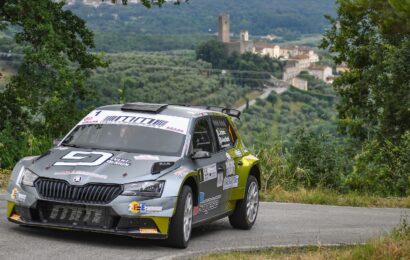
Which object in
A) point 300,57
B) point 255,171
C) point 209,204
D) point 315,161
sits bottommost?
point 300,57

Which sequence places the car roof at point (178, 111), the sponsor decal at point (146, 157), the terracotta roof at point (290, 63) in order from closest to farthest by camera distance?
the sponsor decal at point (146, 157)
the car roof at point (178, 111)
the terracotta roof at point (290, 63)

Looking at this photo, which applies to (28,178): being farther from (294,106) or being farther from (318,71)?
(318,71)

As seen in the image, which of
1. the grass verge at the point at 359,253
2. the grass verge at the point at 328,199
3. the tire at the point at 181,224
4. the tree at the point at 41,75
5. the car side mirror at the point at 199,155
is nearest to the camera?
the grass verge at the point at 359,253

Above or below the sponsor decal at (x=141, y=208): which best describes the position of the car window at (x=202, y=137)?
above

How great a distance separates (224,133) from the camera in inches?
510

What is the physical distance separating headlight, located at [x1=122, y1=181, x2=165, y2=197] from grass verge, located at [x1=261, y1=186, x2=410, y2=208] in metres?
7.33

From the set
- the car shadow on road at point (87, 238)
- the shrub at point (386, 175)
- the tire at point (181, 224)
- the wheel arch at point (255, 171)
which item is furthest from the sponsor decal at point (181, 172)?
the shrub at point (386, 175)

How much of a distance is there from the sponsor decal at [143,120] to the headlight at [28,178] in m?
1.47

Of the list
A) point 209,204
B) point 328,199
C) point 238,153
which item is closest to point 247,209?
point 238,153

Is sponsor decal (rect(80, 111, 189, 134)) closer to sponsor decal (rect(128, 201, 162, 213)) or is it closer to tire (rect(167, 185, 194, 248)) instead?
tire (rect(167, 185, 194, 248))

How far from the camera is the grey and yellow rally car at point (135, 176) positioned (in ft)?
34.1

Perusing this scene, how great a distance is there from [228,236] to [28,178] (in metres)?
2.87

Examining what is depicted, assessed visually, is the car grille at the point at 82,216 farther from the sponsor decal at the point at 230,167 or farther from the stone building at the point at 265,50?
the stone building at the point at 265,50

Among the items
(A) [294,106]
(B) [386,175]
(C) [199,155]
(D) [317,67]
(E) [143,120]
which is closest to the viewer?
(C) [199,155]
